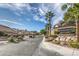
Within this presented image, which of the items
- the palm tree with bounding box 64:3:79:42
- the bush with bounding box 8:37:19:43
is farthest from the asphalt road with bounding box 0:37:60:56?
the palm tree with bounding box 64:3:79:42

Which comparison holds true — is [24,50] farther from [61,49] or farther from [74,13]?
[74,13]

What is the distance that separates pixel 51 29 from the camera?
2.32 metres

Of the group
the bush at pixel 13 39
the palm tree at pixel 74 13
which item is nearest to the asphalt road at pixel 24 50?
the bush at pixel 13 39

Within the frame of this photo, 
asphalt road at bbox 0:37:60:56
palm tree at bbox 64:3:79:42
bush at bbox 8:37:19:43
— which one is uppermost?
palm tree at bbox 64:3:79:42

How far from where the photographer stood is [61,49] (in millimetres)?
2311

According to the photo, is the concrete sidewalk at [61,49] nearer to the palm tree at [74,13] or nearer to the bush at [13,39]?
the palm tree at [74,13]

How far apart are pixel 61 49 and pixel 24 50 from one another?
453 mm

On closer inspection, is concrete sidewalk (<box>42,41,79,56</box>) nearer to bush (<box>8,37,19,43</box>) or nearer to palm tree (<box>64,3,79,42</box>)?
palm tree (<box>64,3,79,42</box>)

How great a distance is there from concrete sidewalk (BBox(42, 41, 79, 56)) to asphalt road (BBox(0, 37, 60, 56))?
5 cm

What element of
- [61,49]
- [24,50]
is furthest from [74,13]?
[24,50]

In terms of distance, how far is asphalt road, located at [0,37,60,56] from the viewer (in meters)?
2.28

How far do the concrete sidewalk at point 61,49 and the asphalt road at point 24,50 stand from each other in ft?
0.16

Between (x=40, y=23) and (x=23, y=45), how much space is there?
13.5 inches

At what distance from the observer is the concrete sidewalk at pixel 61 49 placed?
228 centimetres
